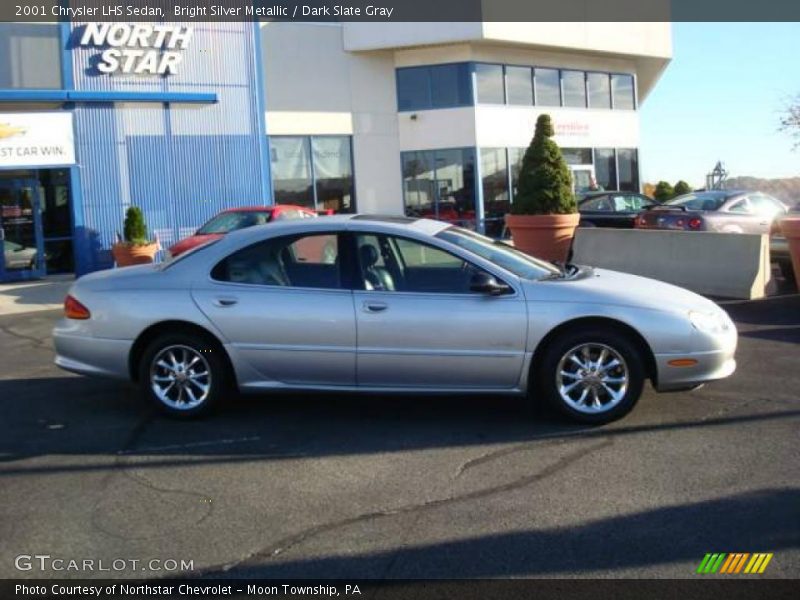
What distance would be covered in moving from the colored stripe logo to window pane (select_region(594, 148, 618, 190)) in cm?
2400

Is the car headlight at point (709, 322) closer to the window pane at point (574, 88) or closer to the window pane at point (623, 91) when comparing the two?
the window pane at point (574, 88)

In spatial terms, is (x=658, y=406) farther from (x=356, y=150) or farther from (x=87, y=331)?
(x=356, y=150)

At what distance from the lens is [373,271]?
596cm

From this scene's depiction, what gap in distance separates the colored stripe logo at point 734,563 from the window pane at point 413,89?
21098 mm

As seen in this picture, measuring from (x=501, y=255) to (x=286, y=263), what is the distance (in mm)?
1648

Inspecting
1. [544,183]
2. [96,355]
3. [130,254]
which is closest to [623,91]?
[544,183]

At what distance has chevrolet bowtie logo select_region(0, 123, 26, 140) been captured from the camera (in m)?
16.9

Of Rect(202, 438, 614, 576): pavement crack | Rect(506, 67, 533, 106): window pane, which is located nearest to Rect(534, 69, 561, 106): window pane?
Rect(506, 67, 533, 106): window pane

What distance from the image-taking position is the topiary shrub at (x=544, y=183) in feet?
45.4

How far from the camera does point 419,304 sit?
5.74 meters

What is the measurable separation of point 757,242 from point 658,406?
6.24 m

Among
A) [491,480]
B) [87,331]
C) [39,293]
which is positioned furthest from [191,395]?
[39,293]

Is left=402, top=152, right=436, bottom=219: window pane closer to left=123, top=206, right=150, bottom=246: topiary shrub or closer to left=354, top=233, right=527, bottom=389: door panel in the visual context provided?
left=123, top=206, right=150, bottom=246: topiary shrub

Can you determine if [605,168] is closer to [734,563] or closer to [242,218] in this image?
[242,218]
